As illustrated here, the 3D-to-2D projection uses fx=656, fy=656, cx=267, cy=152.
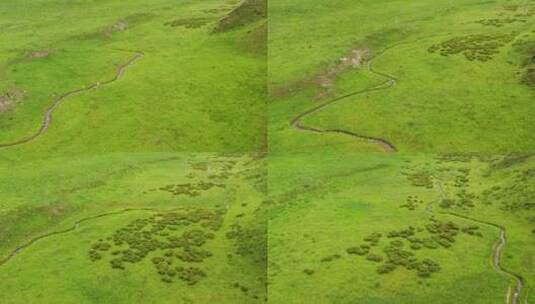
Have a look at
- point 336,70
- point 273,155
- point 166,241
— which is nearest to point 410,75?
point 336,70

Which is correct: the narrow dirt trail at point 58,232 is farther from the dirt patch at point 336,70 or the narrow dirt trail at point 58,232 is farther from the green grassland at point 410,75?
the dirt patch at point 336,70

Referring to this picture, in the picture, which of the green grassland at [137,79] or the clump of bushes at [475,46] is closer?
the green grassland at [137,79]

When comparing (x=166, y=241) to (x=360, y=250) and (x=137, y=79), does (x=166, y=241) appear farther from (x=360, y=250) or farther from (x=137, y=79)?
(x=137, y=79)

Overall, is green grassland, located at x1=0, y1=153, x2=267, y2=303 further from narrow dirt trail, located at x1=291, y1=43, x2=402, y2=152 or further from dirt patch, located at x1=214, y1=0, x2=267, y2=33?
dirt patch, located at x1=214, y1=0, x2=267, y2=33

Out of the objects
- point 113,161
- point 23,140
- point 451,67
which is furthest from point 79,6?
point 451,67

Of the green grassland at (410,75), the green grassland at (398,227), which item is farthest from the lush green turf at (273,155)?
the green grassland at (410,75)
